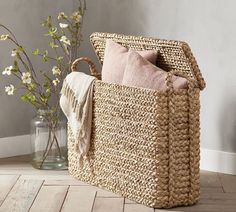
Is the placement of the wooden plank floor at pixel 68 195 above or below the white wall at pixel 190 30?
below

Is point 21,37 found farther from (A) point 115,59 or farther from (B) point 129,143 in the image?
(B) point 129,143

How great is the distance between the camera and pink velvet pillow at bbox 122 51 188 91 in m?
3.16

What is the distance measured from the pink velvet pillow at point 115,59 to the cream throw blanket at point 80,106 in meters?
0.09

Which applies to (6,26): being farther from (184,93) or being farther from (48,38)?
(184,93)

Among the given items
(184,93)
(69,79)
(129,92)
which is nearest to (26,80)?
(69,79)

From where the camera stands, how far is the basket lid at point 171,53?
10.5ft

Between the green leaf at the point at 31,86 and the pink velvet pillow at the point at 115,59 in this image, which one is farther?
the green leaf at the point at 31,86

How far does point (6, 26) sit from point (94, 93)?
2.85 feet

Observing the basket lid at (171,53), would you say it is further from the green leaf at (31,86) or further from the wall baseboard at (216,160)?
the wall baseboard at (216,160)

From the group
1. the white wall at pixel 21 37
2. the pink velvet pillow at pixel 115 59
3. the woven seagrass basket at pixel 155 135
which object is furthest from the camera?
the white wall at pixel 21 37

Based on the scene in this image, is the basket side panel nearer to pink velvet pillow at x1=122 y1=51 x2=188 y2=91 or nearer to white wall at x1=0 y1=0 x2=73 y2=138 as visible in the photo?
pink velvet pillow at x1=122 y1=51 x2=188 y2=91

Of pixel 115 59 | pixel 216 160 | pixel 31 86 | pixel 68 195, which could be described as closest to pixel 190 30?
pixel 115 59

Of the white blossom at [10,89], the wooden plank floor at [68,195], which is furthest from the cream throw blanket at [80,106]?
the white blossom at [10,89]

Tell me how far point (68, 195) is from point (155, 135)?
549 mm
